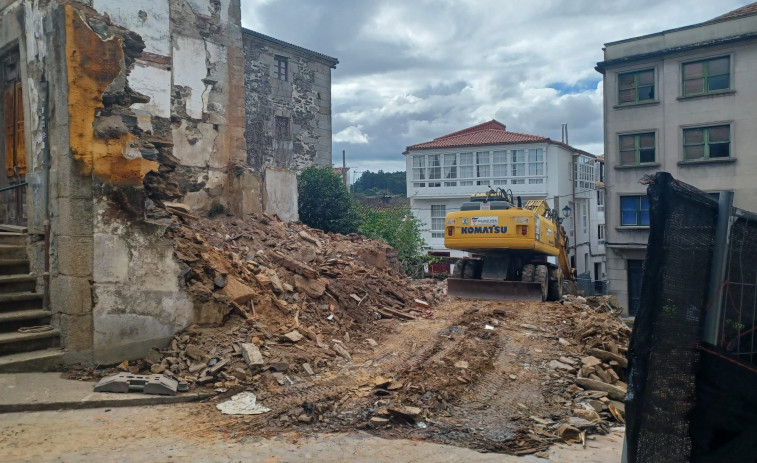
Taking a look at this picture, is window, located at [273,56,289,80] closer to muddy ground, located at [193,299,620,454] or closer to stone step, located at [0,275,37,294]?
muddy ground, located at [193,299,620,454]

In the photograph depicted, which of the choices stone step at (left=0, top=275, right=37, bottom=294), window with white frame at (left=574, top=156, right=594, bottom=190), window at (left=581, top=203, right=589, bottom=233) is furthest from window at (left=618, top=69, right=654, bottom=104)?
stone step at (left=0, top=275, right=37, bottom=294)

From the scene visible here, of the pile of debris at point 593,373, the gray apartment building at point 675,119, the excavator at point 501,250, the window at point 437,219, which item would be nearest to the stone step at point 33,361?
the pile of debris at point 593,373

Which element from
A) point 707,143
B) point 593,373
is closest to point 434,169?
point 707,143

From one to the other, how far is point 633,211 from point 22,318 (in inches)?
948

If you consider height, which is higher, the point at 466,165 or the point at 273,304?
the point at 466,165

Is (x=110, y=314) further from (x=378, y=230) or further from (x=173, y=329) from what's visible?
(x=378, y=230)

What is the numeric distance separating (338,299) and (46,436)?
5633 mm

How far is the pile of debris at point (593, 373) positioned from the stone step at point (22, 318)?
624cm

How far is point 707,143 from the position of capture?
2356 cm

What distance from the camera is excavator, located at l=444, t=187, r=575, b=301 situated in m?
13.4

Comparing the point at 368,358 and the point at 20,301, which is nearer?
the point at 20,301

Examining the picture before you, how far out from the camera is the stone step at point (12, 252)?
770 centimetres

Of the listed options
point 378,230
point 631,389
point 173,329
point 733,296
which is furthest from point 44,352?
point 378,230

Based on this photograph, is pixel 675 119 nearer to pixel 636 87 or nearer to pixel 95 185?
pixel 636 87
